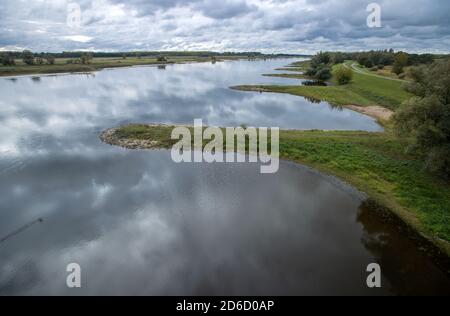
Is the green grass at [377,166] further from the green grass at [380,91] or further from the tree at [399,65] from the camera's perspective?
the tree at [399,65]

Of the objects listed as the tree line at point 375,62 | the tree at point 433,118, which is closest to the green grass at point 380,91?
the tree line at point 375,62

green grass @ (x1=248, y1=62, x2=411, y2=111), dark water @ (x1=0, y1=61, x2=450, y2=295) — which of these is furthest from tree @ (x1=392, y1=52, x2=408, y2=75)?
dark water @ (x1=0, y1=61, x2=450, y2=295)

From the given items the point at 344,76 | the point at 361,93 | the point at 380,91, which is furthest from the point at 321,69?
the point at 380,91

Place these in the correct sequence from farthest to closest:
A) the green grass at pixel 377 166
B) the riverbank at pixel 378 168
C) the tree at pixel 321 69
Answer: the tree at pixel 321 69 < the green grass at pixel 377 166 < the riverbank at pixel 378 168

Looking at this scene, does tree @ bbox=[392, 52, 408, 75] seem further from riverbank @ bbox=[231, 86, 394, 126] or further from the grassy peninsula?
the grassy peninsula

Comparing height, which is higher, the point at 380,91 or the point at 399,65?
the point at 399,65

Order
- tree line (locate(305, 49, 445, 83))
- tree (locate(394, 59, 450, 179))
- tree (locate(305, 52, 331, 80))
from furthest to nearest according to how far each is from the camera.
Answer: tree (locate(305, 52, 331, 80)) < tree line (locate(305, 49, 445, 83)) < tree (locate(394, 59, 450, 179))

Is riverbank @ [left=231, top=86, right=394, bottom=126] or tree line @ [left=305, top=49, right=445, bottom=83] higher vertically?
tree line @ [left=305, top=49, right=445, bottom=83]

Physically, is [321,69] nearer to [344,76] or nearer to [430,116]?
[344,76]
